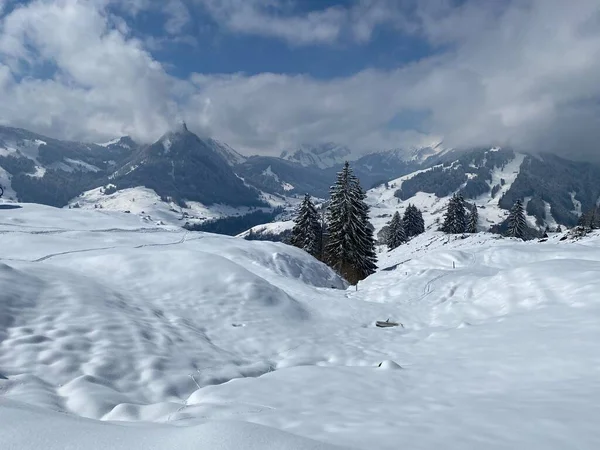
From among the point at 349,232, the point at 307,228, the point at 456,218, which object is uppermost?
the point at 456,218

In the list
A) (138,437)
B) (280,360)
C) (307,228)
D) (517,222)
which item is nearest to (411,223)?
(517,222)

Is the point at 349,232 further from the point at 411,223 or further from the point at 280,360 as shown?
the point at 411,223

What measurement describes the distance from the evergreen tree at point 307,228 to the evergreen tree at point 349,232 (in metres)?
5.79

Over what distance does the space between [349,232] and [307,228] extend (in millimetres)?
8876

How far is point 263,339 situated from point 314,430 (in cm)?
732

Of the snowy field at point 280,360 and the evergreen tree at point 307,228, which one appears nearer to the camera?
the snowy field at point 280,360

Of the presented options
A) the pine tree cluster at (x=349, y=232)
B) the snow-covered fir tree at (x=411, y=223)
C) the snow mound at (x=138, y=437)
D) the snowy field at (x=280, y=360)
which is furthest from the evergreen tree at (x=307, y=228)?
the snow-covered fir tree at (x=411, y=223)

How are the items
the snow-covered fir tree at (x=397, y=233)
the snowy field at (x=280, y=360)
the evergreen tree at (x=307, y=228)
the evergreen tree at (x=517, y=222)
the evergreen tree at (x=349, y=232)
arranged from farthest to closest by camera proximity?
1. the snow-covered fir tree at (x=397, y=233)
2. the evergreen tree at (x=517, y=222)
3. the evergreen tree at (x=307, y=228)
4. the evergreen tree at (x=349, y=232)
5. the snowy field at (x=280, y=360)

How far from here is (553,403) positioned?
5.95 meters

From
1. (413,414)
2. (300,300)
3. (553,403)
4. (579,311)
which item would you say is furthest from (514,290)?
(413,414)

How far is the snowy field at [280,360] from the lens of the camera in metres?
4.66

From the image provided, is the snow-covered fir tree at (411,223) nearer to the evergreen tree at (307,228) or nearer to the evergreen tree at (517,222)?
the evergreen tree at (517,222)

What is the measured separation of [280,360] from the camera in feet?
35.9

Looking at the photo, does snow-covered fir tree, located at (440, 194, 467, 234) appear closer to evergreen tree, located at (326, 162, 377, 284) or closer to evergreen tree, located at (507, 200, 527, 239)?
evergreen tree, located at (507, 200, 527, 239)
